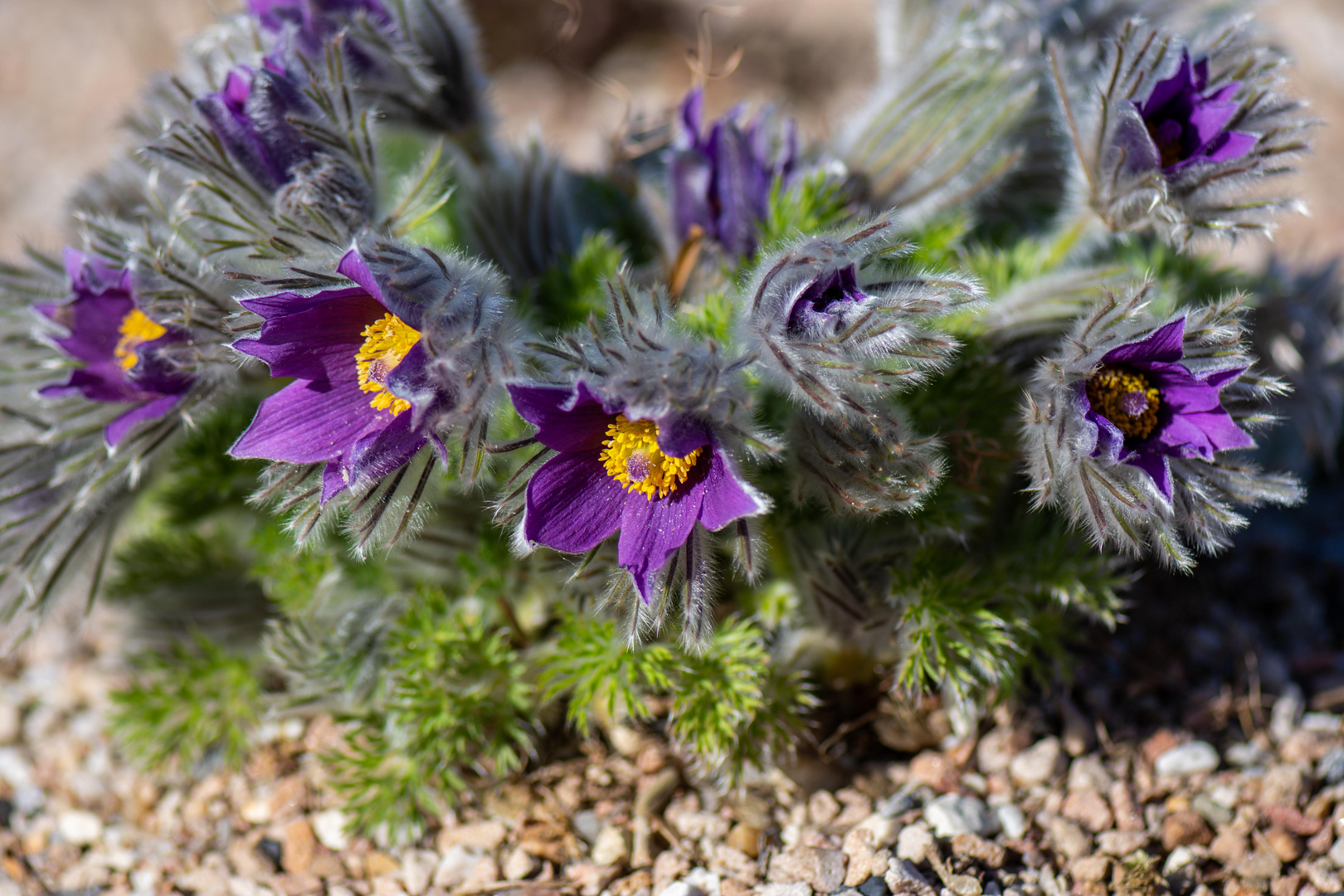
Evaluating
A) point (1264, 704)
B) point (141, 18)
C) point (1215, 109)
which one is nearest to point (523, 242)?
point (1215, 109)

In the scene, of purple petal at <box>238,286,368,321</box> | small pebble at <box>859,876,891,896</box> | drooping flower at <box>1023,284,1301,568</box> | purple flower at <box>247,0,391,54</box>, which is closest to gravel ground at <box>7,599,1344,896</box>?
small pebble at <box>859,876,891,896</box>

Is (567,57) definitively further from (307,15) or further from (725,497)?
(725,497)

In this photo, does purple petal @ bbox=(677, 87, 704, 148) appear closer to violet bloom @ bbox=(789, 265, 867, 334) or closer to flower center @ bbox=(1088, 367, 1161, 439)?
violet bloom @ bbox=(789, 265, 867, 334)

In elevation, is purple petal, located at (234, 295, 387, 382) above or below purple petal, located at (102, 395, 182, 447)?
above

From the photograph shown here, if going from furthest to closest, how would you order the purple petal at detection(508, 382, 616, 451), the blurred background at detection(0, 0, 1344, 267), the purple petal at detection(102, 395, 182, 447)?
the blurred background at detection(0, 0, 1344, 267), the purple petal at detection(102, 395, 182, 447), the purple petal at detection(508, 382, 616, 451)

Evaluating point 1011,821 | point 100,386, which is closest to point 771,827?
point 1011,821

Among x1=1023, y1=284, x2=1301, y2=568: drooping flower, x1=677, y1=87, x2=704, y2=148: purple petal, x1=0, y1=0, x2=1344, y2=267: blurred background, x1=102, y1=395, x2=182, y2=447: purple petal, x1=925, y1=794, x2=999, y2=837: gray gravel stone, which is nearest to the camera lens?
x1=1023, y1=284, x2=1301, y2=568: drooping flower
